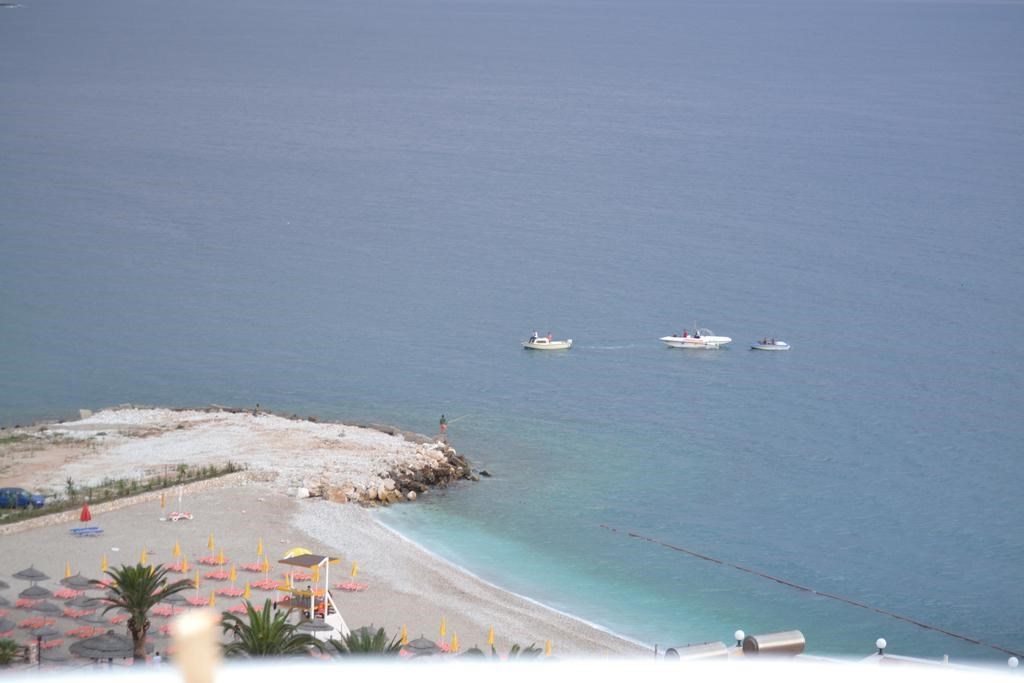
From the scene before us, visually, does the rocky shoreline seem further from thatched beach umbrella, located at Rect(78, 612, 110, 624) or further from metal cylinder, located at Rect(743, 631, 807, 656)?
metal cylinder, located at Rect(743, 631, 807, 656)

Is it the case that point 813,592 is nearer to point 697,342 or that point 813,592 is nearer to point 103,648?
point 103,648

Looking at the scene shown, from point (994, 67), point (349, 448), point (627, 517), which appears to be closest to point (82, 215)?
point (349, 448)

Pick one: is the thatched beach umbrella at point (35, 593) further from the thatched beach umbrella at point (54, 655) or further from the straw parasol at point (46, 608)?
the thatched beach umbrella at point (54, 655)

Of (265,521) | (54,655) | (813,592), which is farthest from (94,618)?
(813,592)

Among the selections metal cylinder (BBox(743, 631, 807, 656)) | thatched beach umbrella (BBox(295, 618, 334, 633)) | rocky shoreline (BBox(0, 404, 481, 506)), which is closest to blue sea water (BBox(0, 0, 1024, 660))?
rocky shoreline (BBox(0, 404, 481, 506))

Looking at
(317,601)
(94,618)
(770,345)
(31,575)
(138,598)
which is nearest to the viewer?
(138,598)

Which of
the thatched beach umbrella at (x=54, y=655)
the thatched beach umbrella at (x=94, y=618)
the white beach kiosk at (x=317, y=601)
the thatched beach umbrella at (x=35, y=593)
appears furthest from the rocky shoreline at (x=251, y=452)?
the thatched beach umbrella at (x=54, y=655)
